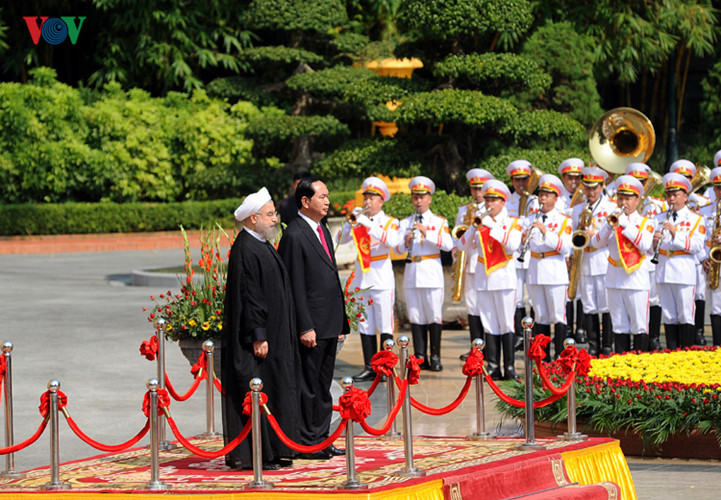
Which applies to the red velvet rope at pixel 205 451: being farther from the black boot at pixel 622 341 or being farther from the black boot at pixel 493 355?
the black boot at pixel 622 341

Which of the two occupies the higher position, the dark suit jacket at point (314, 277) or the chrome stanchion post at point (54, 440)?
the dark suit jacket at point (314, 277)

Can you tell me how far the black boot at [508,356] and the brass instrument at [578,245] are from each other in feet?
4.30

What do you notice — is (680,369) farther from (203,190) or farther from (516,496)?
(203,190)

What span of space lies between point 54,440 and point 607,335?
7.80 m

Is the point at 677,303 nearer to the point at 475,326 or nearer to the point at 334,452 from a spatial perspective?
the point at 475,326

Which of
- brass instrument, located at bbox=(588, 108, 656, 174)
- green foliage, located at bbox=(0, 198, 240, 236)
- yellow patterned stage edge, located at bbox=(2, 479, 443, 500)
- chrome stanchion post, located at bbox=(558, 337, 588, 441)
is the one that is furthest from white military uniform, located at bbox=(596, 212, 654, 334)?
green foliage, located at bbox=(0, 198, 240, 236)

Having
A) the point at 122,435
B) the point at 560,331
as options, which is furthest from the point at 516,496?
the point at 560,331

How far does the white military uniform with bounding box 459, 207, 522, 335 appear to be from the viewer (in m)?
11.6

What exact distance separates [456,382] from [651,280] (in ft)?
10.6

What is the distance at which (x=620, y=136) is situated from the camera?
15391 mm

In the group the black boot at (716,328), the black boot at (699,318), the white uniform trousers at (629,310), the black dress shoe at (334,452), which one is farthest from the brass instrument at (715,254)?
the black dress shoe at (334,452)

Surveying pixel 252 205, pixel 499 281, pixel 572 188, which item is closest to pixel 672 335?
pixel 572 188

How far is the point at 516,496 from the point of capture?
23.1 ft

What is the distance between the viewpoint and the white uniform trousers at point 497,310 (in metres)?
11.8
